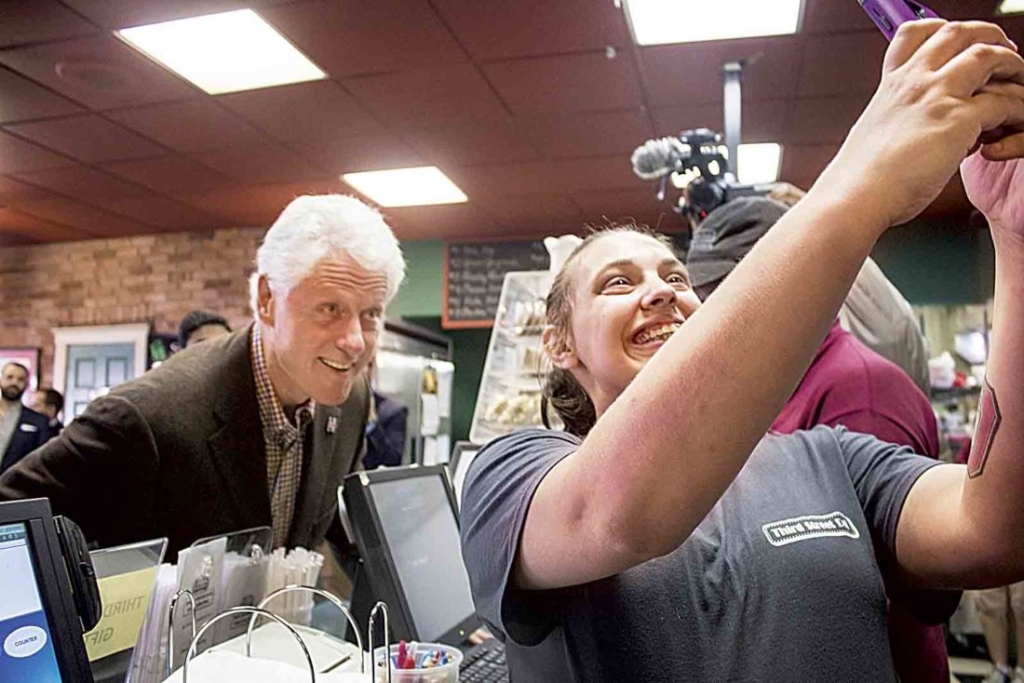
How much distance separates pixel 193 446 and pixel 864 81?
3.24 m

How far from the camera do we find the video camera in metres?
2.56

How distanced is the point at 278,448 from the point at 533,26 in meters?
A: 2.02

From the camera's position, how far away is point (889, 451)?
3.39 feet

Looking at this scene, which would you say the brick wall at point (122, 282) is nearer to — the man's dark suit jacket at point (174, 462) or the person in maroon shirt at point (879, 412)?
the man's dark suit jacket at point (174, 462)

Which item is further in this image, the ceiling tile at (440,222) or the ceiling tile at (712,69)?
the ceiling tile at (440,222)

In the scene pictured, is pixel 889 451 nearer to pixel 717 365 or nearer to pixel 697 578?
pixel 697 578

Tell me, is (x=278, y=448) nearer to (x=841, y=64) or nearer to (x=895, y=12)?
(x=895, y=12)

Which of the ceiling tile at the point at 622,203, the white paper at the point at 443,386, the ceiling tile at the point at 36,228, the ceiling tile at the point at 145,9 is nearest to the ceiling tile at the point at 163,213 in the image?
the ceiling tile at the point at 36,228

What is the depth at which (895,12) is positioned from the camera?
2.31 ft

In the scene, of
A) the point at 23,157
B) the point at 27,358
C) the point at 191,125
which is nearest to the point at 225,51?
the point at 191,125

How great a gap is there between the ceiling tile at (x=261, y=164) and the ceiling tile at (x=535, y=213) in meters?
1.20

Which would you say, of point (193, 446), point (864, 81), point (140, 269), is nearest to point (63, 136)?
point (140, 269)

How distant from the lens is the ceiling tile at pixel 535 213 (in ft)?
17.5

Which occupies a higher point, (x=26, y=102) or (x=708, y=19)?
(x=708, y=19)
